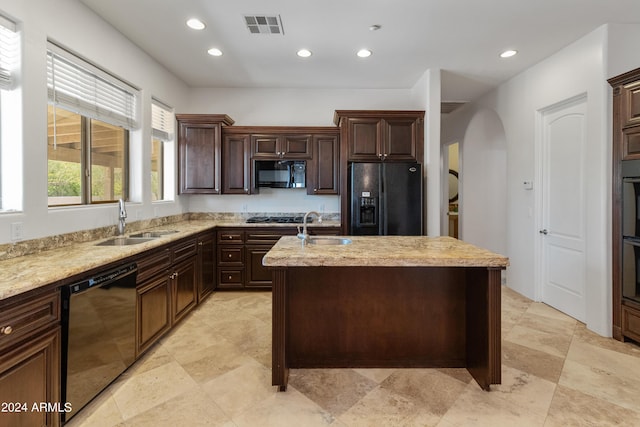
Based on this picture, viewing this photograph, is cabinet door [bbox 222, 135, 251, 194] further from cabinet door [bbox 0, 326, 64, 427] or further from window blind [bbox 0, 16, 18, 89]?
cabinet door [bbox 0, 326, 64, 427]

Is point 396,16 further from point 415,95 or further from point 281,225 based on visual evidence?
point 281,225

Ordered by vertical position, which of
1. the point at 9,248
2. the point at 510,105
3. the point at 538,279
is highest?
the point at 510,105

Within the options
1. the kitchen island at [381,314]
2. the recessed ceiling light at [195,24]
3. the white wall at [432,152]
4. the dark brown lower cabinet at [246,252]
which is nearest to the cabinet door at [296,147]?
the dark brown lower cabinet at [246,252]


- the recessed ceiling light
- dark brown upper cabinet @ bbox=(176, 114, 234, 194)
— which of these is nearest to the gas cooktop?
dark brown upper cabinet @ bbox=(176, 114, 234, 194)

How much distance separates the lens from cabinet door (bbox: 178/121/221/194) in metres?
4.38

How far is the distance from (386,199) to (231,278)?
2296 millimetres

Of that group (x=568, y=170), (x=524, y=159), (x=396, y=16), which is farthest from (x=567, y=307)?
(x=396, y=16)

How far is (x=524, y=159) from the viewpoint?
4047 millimetres

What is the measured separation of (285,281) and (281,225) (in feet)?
7.11

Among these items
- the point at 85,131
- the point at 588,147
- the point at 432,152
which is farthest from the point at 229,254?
the point at 588,147

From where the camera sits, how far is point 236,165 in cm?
448

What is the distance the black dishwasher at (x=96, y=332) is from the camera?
1758 millimetres

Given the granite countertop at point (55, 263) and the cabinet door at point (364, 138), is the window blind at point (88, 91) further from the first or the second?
the cabinet door at point (364, 138)

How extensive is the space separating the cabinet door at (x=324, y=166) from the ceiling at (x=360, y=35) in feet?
2.90
